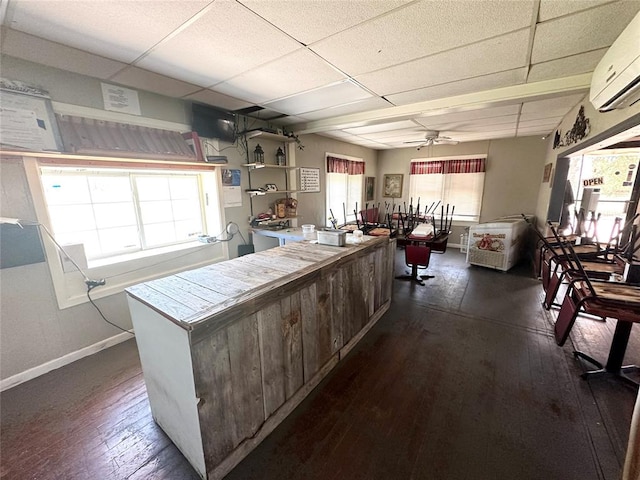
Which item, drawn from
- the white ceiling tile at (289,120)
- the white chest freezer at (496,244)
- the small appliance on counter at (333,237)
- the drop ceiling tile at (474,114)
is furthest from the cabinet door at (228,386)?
the white chest freezer at (496,244)

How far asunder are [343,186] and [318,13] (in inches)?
171

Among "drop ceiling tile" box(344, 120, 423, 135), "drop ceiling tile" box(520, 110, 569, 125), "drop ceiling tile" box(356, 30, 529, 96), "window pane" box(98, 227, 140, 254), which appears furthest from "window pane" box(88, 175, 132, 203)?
"drop ceiling tile" box(520, 110, 569, 125)

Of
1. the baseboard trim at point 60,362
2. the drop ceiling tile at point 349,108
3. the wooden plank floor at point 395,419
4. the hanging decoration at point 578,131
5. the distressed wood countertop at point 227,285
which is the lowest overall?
the wooden plank floor at point 395,419

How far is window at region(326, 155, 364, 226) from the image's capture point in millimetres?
5176

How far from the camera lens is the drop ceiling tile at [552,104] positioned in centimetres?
283

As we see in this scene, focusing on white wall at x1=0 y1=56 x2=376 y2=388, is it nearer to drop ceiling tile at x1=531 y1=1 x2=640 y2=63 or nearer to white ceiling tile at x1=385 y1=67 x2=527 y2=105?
white ceiling tile at x1=385 y1=67 x2=527 y2=105

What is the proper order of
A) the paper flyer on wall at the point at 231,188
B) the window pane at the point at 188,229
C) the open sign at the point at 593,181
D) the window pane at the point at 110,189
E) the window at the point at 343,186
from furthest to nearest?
the window at the point at 343,186 → the open sign at the point at 593,181 → the paper flyer on wall at the point at 231,188 → the window pane at the point at 188,229 → the window pane at the point at 110,189

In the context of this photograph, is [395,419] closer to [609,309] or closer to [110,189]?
[609,309]

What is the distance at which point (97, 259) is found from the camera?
2400 mm

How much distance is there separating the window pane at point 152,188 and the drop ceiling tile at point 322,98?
150 cm

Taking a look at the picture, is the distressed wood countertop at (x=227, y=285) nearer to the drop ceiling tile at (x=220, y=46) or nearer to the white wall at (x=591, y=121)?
the drop ceiling tile at (x=220, y=46)

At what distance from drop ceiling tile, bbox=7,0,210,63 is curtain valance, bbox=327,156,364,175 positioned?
3.66 metres

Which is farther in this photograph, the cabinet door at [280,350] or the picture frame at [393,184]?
the picture frame at [393,184]

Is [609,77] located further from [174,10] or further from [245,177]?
[245,177]
